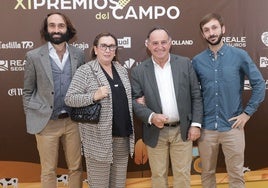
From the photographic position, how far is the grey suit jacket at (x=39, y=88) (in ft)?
8.63

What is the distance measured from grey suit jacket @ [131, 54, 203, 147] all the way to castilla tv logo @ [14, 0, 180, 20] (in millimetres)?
693

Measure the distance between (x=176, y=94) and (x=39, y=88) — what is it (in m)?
1.07

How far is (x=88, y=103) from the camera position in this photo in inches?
95.3

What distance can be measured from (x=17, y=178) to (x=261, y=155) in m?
2.43

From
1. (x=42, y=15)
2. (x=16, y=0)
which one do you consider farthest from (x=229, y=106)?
(x=16, y=0)

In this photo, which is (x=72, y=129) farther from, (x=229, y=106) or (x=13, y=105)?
(x=229, y=106)

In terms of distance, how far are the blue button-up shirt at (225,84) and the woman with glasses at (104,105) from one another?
63 centimetres

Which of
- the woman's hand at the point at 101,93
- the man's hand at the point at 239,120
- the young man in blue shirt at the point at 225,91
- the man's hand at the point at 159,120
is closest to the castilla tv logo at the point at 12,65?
the woman's hand at the point at 101,93

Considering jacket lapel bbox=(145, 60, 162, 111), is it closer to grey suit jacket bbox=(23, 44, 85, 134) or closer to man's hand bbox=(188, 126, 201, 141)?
man's hand bbox=(188, 126, 201, 141)

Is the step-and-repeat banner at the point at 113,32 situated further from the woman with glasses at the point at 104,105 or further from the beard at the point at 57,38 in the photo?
the woman with glasses at the point at 104,105

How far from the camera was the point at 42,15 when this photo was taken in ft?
10.2

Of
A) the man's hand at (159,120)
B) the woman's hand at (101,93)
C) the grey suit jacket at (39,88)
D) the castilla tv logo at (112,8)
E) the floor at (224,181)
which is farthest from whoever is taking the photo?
the floor at (224,181)

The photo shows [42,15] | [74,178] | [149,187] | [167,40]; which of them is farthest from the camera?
[149,187]

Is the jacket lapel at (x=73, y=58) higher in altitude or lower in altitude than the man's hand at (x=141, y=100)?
higher
